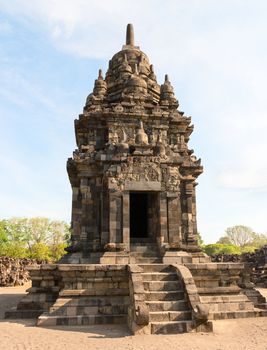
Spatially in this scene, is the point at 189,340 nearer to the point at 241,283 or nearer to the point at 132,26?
the point at 241,283

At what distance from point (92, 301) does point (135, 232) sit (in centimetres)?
549

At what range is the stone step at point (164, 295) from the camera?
8.09 meters

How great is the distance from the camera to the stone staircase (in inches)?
283

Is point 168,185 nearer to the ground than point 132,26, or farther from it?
nearer to the ground

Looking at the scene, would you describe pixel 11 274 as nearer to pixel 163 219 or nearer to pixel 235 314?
pixel 163 219

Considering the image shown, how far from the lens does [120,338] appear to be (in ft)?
22.2

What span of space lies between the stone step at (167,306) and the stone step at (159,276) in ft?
3.35

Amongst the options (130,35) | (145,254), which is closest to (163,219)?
(145,254)

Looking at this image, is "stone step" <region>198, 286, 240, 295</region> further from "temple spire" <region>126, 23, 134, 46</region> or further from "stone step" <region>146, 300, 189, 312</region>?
"temple spire" <region>126, 23, 134, 46</region>

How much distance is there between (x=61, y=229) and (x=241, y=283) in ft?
137

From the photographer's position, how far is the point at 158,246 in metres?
11.0

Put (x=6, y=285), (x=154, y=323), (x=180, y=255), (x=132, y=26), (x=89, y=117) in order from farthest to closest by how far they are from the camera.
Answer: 1. (x=6, y=285)
2. (x=132, y=26)
3. (x=89, y=117)
4. (x=180, y=255)
5. (x=154, y=323)

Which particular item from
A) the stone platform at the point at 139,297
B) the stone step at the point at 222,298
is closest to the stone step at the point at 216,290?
the stone platform at the point at 139,297

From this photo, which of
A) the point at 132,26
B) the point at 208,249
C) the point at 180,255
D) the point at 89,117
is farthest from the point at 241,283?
the point at 208,249
